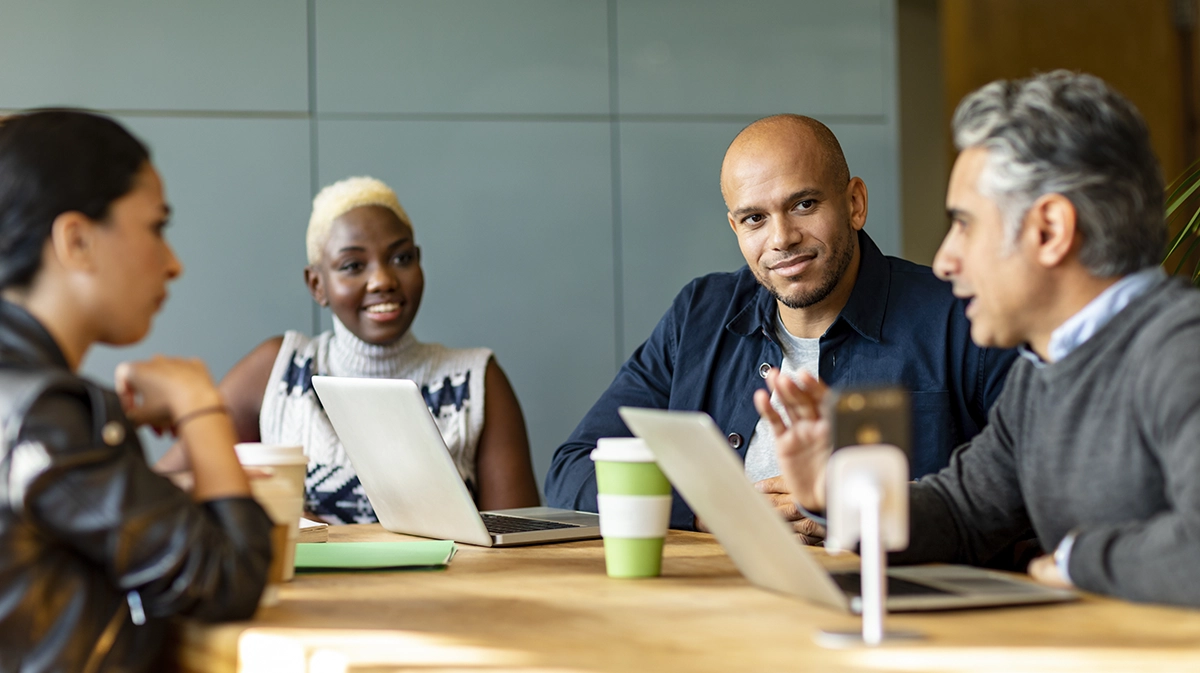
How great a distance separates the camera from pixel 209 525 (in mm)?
1049

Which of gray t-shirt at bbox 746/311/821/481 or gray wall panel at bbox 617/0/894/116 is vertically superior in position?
gray wall panel at bbox 617/0/894/116

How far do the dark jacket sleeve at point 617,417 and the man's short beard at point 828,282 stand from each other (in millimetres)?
265

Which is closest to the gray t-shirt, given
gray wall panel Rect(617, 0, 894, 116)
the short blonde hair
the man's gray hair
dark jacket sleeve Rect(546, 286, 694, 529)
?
dark jacket sleeve Rect(546, 286, 694, 529)

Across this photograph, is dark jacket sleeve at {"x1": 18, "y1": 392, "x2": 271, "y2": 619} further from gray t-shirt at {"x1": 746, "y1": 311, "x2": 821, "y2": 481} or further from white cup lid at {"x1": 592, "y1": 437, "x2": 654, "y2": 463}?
gray t-shirt at {"x1": 746, "y1": 311, "x2": 821, "y2": 481}

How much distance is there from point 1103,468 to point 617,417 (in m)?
1.09

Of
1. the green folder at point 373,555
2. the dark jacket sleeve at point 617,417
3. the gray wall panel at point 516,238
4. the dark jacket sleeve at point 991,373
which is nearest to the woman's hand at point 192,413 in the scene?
the green folder at point 373,555

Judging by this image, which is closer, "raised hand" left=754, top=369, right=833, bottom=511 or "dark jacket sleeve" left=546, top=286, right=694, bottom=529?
"raised hand" left=754, top=369, right=833, bottom=511

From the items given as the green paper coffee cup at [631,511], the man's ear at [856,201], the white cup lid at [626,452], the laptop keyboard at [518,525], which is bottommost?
the laptop keyboard at [518,525]

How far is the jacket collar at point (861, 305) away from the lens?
2111 millimetres

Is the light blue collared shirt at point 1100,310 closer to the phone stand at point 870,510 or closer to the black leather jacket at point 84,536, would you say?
the phone stand at point 870,510

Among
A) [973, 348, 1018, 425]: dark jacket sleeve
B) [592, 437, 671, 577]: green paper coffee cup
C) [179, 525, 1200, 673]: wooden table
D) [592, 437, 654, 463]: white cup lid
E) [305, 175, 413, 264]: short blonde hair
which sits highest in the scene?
[305, 175, 413, 264]: short blonde hair

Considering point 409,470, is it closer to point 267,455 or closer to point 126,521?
point 267,455

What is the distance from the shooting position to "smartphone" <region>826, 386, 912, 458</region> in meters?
0.92

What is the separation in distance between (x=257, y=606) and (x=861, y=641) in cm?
55
